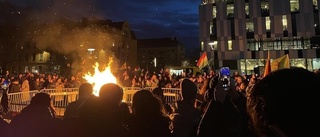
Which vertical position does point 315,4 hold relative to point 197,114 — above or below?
above

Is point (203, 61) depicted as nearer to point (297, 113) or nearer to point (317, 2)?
point (297, 113)

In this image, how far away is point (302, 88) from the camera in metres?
1.16

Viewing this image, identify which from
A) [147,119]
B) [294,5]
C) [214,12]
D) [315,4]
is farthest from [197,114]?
[315,4]

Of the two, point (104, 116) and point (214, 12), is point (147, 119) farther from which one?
point (214, 12)

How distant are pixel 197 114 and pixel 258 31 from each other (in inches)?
1633

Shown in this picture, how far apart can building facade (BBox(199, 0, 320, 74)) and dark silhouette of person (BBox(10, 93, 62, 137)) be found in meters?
35.2

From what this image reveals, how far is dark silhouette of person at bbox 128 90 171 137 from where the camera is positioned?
316 centimetres

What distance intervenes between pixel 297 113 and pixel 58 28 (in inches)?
1116

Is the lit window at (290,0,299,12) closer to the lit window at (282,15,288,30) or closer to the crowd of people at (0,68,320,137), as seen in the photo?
the lit window at (282,15,288,30)

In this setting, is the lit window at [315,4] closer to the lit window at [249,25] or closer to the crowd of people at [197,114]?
the lit window at [249,25]

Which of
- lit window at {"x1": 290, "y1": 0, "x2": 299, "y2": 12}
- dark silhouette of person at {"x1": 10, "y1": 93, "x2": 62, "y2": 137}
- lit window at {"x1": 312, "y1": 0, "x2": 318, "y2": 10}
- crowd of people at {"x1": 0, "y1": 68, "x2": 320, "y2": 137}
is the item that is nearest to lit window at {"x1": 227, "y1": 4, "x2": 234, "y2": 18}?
lit window at {"x1": 290, "y1": 0, "x2": 299, "y2": 12}

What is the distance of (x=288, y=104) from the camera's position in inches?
45.3

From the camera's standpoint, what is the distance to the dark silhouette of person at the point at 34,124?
12.5ft

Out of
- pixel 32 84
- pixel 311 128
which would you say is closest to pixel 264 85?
pixel 311 128
